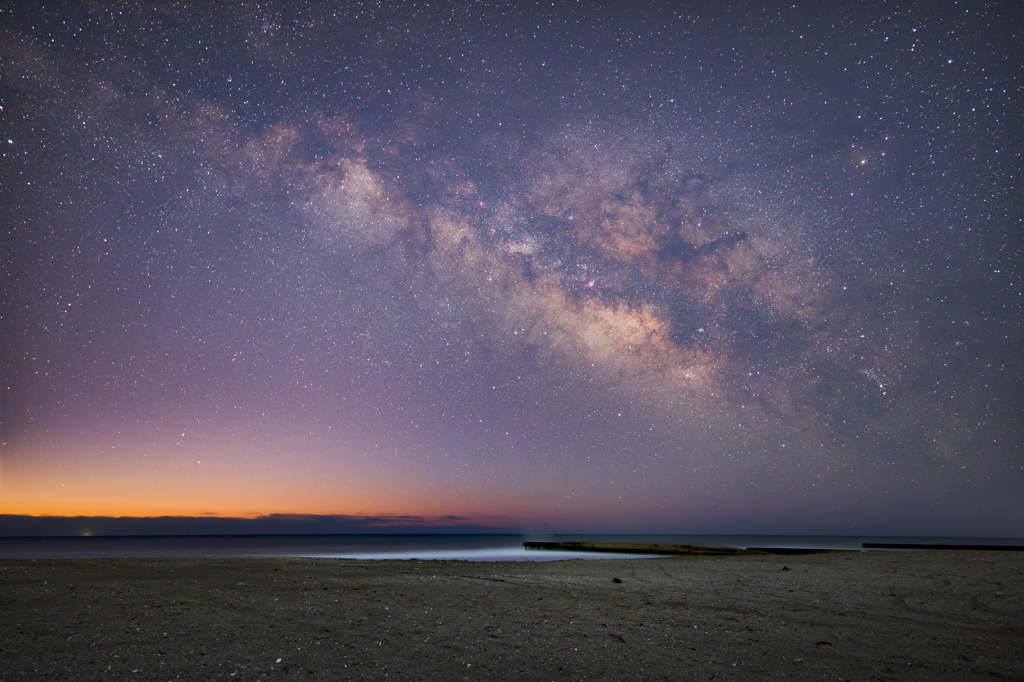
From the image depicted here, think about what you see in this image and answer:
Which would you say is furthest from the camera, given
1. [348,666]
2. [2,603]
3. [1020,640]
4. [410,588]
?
[410,588]

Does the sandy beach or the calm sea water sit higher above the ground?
the sandy beach

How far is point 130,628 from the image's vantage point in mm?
7980

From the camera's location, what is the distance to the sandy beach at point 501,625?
20.4 ft

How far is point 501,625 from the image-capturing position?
28.1ft

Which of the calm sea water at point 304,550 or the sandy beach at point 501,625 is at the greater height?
the sandy beach at point 501,625

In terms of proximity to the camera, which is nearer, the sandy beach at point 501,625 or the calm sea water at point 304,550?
the sandy beach at point 501,625

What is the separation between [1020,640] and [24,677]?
41.8ft

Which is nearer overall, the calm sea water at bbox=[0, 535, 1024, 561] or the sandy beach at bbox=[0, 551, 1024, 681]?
the sandy beach at bbox=[0, 551, 1024, 681]

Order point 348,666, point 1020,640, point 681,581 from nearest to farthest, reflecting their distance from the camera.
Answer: point 348,666 → point 1020,640 → point 681,581

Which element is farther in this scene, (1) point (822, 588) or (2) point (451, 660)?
(1) point (822, 588)

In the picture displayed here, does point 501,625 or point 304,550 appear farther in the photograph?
point 304,550

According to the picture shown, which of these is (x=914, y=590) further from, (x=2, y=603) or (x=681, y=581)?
(x=2, y=603)

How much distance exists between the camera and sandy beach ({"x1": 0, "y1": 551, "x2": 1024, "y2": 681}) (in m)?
6.21

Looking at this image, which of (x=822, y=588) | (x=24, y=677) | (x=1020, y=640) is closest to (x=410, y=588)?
(x=24, y=677)
